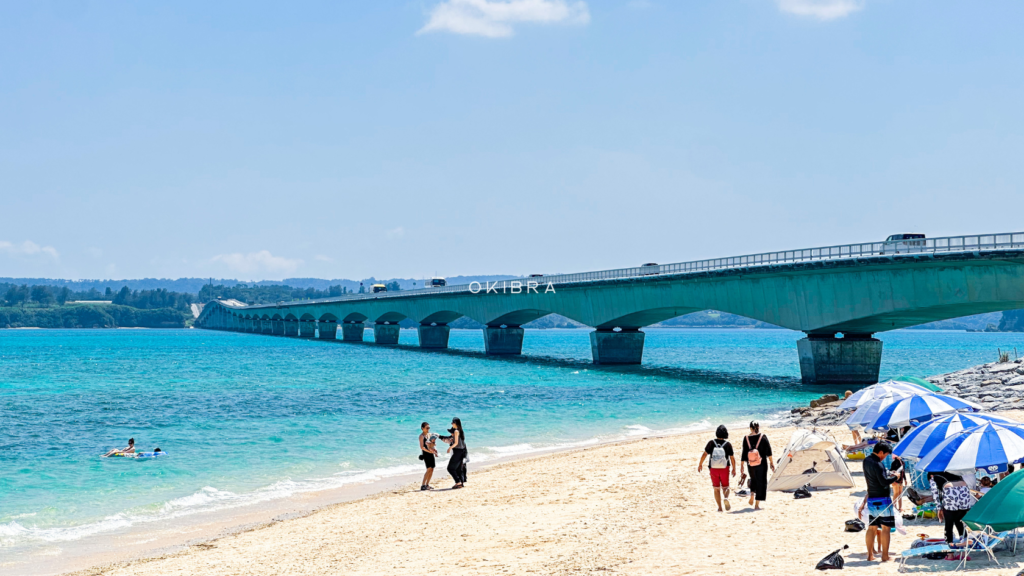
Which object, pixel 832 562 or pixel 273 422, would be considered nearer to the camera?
pixel 832 562

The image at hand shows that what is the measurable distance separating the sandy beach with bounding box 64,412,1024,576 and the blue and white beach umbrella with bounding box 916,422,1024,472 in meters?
1.10

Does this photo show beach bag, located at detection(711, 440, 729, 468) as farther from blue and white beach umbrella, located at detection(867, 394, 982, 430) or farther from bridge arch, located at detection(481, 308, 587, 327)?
bridge arch, located at detection(481, 308, 587, 327)

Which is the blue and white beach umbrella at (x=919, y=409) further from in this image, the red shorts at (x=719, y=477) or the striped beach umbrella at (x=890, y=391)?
the red shorts at (x=719, y=477)

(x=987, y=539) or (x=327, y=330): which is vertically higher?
(x=327, y=330)

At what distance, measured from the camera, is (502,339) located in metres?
90.6

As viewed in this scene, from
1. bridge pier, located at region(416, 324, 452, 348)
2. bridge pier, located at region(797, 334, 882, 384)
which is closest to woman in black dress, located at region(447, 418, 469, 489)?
bridge pier, located at region(797, 334, 882, 384)

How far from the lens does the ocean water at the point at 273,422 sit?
1991cm

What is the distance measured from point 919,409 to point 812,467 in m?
2.15

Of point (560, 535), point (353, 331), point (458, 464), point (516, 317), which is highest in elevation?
point (516, 317)

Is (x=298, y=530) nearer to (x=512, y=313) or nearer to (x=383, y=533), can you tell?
(x=383, y=533)

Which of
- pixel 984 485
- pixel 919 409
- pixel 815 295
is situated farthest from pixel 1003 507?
pixel 815 295

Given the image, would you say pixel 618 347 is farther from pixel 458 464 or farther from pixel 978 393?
pixel 458 464

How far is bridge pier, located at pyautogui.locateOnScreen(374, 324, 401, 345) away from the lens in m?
129

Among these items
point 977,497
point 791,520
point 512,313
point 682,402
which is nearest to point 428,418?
point 682,402
